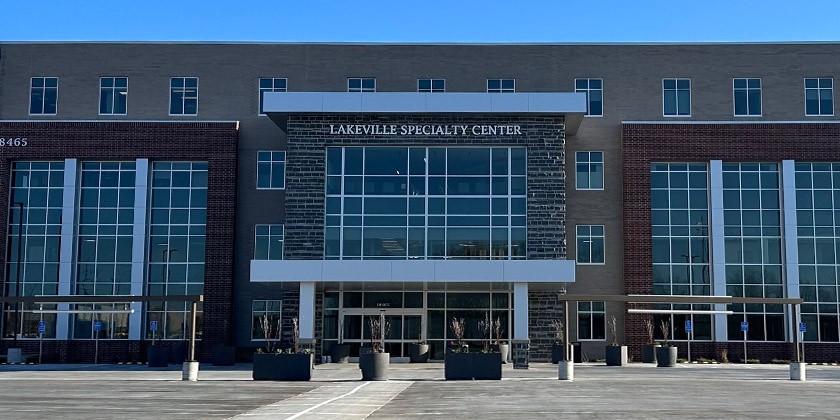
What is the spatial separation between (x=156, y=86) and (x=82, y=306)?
11157 mm

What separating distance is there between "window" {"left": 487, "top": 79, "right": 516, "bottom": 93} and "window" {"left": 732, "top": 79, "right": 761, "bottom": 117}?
35.0 feet

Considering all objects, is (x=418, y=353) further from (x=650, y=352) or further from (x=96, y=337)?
(x=96, y=337)

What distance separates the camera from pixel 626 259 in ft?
153

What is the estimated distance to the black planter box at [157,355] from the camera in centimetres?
4194

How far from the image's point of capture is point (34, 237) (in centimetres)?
4688

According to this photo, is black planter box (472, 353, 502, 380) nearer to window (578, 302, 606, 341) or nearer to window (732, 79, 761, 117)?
window (578, 302, 606, 341)

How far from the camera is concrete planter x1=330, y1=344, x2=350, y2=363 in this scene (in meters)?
43.2

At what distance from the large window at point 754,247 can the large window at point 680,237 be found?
1.07 meters

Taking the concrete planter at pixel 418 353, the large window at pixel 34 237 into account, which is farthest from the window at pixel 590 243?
the large window at pixel 34 237

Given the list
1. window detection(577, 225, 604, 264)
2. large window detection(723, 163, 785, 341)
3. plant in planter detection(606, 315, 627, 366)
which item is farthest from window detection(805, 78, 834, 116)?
plant in planter detection(606, 315, 627, 366)

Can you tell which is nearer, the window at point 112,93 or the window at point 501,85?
the window at point 501,85

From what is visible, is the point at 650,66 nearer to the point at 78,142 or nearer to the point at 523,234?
the point at 523,234

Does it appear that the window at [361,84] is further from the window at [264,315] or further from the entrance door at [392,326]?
the entrance door at [392,326]

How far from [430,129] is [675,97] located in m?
13.5
